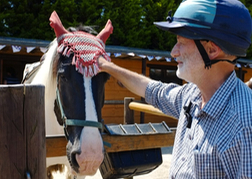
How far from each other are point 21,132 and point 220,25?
94 centimetres

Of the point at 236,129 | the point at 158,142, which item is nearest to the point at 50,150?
the point at 158,142

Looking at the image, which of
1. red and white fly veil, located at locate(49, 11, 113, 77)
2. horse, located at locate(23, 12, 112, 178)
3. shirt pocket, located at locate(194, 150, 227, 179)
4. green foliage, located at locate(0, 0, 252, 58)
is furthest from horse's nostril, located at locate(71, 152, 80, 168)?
green foliage, located at locate(0, 0, 252, 58)

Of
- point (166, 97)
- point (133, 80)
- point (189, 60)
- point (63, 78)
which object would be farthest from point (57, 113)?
point (189, 60)

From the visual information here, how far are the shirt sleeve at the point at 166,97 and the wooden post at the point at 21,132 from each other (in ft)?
2.13

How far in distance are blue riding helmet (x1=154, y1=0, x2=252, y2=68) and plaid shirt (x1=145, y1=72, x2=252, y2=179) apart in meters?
0.15

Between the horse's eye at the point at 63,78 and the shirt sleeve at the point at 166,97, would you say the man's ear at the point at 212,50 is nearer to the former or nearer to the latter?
the shirt sleeve at the point at 166,97

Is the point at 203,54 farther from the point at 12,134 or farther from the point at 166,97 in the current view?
the point at 12,134

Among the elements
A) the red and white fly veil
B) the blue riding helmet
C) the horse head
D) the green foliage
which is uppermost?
the blue riding helmet

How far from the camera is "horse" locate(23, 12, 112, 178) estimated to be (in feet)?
5.74

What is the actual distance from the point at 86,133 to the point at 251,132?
43.7 inches

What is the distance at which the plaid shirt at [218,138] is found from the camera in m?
0.97

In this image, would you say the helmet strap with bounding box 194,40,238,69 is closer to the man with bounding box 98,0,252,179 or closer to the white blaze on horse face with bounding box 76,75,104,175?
the man with bounding box 98,0,252,179

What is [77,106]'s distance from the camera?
1936mm

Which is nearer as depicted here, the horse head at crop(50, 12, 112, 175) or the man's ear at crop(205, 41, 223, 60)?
the man's ear at crop(205, 41, 223, 60)
